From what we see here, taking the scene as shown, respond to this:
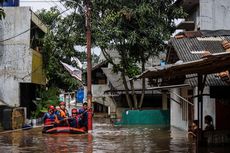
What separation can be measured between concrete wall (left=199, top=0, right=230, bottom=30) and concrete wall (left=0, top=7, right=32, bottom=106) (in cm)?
1111

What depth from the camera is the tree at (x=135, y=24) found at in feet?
118

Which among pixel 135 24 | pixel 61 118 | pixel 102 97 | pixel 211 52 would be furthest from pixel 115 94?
pixel 211 52

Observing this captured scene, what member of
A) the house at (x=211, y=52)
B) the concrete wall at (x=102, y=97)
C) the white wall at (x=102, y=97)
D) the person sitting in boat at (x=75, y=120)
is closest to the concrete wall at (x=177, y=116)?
the house at (x=211, y=52)

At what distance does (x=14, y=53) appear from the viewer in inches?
1260

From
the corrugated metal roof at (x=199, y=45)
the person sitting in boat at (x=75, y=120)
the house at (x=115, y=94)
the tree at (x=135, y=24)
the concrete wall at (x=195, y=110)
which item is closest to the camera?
the corrugated metal roof at (x=199, y=45)

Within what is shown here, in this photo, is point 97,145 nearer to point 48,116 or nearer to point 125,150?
point 125,150

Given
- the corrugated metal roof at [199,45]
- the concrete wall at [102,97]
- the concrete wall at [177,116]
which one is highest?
the corrugated metal roof at [199,45]

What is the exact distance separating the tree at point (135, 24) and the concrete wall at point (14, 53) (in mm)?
6044

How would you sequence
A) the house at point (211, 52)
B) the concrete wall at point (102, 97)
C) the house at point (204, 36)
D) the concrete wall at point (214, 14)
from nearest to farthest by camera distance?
the house at point (211, 52), the house at point (204, 36), the concrete wall at point (214, 14), the concrete wall at point (102, 97)

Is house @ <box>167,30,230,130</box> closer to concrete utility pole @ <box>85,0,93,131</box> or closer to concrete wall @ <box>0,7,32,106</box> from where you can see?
concrete utility pole @ <box>85,0,93,131</box>

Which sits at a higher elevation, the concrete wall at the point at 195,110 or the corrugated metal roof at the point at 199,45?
the corrugated metal roof at the point at 199,45

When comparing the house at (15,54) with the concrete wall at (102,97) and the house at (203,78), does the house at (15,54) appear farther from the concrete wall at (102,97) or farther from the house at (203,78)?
the concrete wall at (102,97)

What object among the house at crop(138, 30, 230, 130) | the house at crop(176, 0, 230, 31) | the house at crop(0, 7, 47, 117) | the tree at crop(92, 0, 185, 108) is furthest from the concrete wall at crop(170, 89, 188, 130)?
the house at crop(0, 7, 47, 117)

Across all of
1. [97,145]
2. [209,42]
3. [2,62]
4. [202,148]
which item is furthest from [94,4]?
[202,148]
